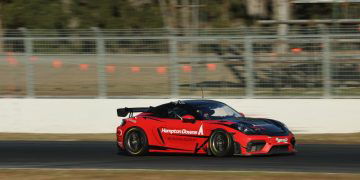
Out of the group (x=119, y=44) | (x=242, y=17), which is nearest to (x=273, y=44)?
(x=119, y=44)

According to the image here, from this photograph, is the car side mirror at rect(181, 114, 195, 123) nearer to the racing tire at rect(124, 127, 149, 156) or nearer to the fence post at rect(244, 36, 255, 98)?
the racing tire at rect(124, 127, 149, 156)

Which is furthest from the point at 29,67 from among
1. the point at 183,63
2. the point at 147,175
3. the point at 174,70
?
the point at 147,175

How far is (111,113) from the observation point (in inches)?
787

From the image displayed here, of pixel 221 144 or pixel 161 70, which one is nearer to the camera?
pixel 221 144

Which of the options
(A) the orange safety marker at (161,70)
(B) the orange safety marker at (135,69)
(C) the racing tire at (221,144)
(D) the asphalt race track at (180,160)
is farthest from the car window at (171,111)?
(B) the orange safety marker at (135,69)

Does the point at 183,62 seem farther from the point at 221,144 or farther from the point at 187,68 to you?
the point at 221,144

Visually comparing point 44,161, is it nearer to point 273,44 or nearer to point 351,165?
point 351,165

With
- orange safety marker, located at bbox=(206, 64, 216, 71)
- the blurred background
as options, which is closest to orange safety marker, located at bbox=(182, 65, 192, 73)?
the blurred background

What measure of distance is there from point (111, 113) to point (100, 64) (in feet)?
4.78

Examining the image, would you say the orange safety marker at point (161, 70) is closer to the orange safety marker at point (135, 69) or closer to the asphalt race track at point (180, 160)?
the orange safety marker at point (135, 69)

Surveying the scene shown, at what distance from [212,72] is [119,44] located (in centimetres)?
276

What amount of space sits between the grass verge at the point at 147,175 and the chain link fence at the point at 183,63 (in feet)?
26.4

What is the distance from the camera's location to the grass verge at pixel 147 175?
10.8 meters

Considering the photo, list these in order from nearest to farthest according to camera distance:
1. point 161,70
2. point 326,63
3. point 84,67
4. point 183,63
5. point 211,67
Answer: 1. point 326,63
2. point 211,67
3. point 183,63
4. point 161,70
5. point 84,67
